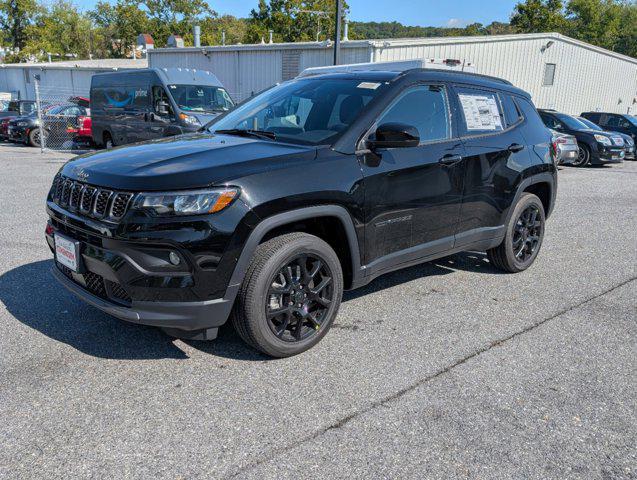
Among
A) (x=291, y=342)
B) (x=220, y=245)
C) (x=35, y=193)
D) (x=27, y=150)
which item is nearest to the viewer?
(x=220, y=245)

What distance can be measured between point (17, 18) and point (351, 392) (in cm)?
7558

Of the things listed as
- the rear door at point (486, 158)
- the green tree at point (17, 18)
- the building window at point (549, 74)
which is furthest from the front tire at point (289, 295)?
the green tree at point (17, 18)

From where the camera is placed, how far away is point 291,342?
3.54 meters

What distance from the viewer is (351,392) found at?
319cm

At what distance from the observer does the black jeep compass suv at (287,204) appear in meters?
3.05

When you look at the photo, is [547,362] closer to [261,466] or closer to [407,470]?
[407,470]

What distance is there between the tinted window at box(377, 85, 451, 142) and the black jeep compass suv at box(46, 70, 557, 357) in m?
0.01

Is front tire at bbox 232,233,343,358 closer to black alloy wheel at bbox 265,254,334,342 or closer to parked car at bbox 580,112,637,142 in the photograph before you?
black alloy wheel at bbox 265,254,334,342

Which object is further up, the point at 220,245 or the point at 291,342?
the point at 220,245

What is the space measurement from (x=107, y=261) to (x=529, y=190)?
4.24 meters

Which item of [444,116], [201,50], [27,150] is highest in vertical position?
[201,50]

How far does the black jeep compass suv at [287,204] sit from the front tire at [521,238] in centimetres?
29

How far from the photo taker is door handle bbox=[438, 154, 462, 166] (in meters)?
4.28

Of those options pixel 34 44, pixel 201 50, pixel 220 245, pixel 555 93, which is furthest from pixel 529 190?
pixel 34 44
